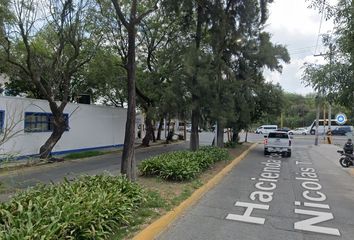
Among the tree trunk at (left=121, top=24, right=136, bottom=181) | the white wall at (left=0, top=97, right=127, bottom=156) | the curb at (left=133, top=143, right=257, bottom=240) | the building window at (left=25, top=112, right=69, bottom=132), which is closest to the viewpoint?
the curb at (left=133, top=143, right=257, bottom=240)

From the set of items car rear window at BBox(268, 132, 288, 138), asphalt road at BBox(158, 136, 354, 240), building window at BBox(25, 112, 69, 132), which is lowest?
asphalt road at BBox(158, 136, 354, 240)

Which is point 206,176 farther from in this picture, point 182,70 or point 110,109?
point 110,109

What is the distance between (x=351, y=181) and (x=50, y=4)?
1458 cm

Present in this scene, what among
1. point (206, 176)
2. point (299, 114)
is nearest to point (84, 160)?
point (206, 176)

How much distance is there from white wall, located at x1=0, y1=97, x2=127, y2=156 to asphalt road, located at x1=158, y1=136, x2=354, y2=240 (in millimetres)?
9847

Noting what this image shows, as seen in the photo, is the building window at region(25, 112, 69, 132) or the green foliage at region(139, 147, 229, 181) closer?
the green foliage at region(139, 147, 229, 181)

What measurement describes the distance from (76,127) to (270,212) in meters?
17.7

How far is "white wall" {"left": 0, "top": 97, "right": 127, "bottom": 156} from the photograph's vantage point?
61.8 ft

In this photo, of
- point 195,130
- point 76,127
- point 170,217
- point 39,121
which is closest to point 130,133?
point 170,217

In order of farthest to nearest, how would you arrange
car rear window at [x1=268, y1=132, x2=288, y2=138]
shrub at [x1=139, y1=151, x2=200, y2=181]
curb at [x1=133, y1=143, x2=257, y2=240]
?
car rear window at [x1=268, y1=132, x2=288, y2=138]
shrub at [x1=139, y1=151, x2=200, y2=181]
curb at [x1=133, y1=143, x2=257, y2=240]

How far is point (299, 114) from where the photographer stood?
339 feet

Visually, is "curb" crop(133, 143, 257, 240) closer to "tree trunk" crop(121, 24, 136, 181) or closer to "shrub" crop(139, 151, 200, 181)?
"shrub" crop(139, 151, 200, 181)

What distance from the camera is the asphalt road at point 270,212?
283 inches

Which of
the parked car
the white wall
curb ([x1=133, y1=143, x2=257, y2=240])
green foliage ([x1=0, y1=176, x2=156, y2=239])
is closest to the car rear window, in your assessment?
the parked car
